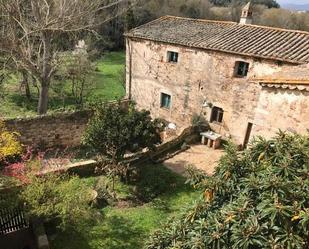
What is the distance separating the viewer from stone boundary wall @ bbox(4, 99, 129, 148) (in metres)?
16.5

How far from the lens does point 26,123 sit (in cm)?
1648

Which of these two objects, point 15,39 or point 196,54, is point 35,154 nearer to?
point 15,39

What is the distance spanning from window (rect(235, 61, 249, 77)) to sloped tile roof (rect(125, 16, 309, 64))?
2.41 ft

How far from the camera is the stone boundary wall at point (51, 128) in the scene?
16484 millimetres

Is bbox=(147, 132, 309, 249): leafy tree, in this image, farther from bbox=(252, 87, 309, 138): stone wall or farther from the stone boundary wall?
the stone boundary wall

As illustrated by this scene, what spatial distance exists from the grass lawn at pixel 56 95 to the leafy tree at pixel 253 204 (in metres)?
15.1

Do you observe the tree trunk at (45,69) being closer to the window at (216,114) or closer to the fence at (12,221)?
the window at (216,114)

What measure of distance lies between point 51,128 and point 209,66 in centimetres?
913

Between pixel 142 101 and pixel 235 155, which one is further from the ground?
pixel 235 155

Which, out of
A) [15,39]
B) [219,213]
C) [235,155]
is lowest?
[219,213]

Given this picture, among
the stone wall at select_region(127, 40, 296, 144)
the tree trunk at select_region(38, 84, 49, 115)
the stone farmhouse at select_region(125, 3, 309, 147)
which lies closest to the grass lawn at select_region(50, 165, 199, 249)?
the stone farmhouse at select_region(125, 3, 309, 147)

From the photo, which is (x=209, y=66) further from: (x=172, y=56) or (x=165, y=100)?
(x=165, y=100)

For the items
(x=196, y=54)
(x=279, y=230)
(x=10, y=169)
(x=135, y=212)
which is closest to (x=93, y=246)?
(x=135, y=212)

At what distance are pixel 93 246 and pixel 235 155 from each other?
6.29m
